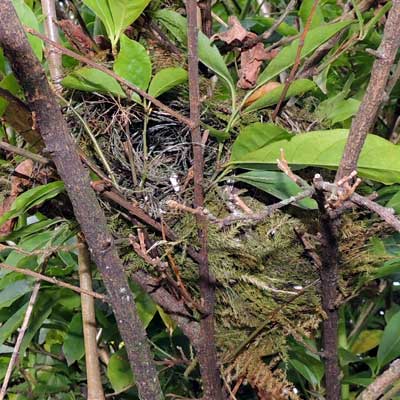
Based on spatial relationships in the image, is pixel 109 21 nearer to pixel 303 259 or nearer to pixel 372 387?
pixel 303 259

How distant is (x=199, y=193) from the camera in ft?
2.17

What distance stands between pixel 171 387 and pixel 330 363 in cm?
41

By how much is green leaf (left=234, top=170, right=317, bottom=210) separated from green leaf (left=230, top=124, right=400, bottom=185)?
0.01 meters

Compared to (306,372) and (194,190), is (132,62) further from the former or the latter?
(306,372)

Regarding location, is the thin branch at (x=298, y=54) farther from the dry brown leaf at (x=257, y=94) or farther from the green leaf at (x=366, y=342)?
the green leaf at (x=366, y=342)

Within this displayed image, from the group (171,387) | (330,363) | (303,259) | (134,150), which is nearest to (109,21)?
(134,150)

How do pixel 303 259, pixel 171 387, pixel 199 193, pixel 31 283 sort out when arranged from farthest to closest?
pixel 171 387 → pixel 31 283 → pixel 303 259 → pixel 199 193

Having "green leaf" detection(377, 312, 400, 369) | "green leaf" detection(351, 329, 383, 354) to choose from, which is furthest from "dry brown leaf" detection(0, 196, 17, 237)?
"green leaf" detection(351, 329, 383, 354)

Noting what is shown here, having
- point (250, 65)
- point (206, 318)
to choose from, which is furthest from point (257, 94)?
point (206, 318)

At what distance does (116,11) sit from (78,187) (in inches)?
9.2

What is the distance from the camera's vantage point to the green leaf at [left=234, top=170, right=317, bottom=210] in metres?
0.69

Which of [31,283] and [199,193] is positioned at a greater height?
[199,193]

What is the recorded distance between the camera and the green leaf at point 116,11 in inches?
27.4

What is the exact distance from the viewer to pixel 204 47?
0.73 meters
